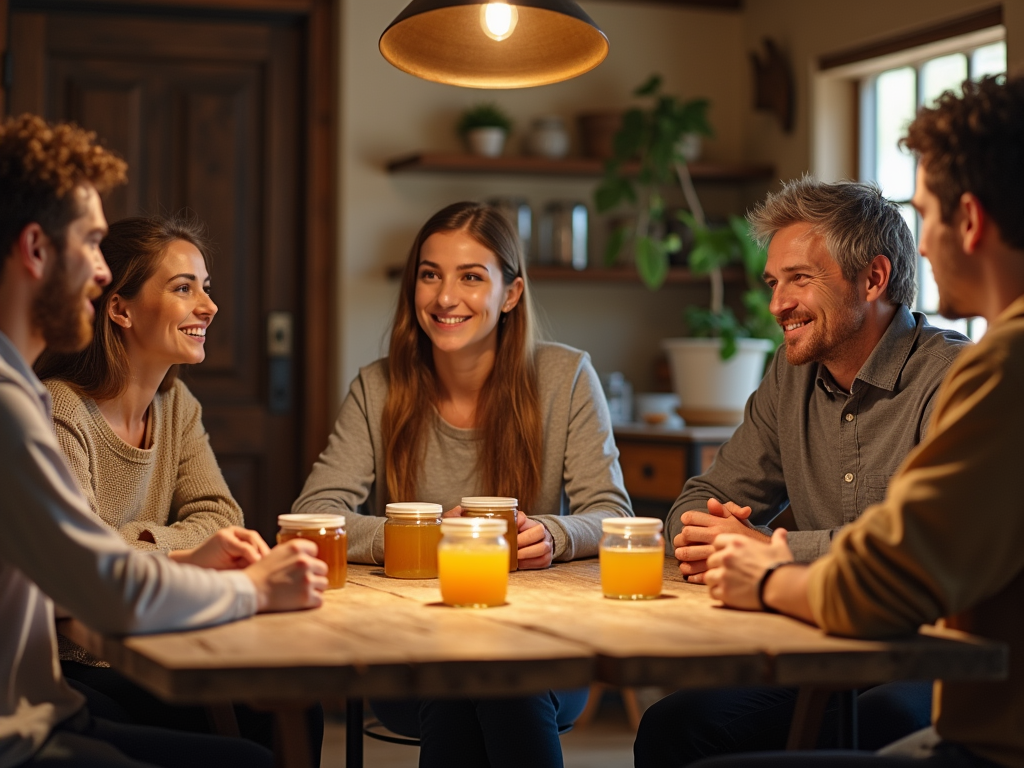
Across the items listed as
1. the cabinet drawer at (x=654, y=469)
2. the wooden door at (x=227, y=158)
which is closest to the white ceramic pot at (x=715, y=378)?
the cabinet drawer at (x=654, y=469)

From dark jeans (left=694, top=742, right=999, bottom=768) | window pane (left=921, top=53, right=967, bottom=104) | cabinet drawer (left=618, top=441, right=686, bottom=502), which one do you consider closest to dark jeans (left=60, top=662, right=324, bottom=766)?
dark jeans (left=694, top=742, right=999, bottom=768)

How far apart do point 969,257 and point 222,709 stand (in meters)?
1.25

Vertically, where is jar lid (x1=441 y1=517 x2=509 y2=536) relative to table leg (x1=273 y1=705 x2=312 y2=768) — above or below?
above

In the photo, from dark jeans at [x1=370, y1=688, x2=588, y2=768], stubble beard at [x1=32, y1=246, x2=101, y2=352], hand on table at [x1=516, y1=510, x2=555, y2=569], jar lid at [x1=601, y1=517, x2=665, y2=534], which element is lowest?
dark jeans at [x1=370, y1=688, x2=588, y2=768]

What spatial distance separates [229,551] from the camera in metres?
1.72

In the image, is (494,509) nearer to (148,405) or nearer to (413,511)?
(413,511)

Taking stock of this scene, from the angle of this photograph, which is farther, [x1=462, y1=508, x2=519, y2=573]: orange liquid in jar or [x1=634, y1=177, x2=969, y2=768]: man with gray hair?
[x1=634, y1=177, x2=969, y2=768]: man with gray hair

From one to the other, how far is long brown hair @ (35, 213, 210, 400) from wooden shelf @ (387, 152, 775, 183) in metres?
1.92

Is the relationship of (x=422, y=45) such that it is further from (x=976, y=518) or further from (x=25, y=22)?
(x=25, y=22)

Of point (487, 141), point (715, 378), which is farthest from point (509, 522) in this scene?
point (487, 141)

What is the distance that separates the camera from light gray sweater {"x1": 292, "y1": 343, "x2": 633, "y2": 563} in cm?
238

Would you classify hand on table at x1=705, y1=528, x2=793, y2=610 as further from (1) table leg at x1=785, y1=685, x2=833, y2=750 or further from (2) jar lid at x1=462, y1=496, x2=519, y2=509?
(2) jar lid at x1=462, y1=496, x2=519, y2=509

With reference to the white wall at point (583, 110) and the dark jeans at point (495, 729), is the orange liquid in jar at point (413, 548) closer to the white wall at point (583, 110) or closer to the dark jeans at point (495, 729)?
the dark jeans at point (495, 729)

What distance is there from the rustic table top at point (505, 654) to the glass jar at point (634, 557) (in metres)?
0.09
